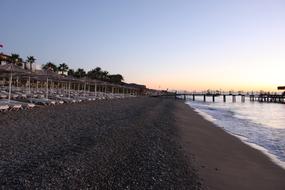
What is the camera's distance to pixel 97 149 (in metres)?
7.73

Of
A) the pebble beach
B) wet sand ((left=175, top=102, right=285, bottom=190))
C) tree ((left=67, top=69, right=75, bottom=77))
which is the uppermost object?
tree ((left=67, top=69, right=75, bottom=77))

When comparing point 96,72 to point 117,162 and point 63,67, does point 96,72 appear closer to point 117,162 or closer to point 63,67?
point 63,67

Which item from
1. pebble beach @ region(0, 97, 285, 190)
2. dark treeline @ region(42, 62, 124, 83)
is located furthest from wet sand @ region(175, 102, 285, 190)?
dark treeline @ region(42, 62, 124, 83)

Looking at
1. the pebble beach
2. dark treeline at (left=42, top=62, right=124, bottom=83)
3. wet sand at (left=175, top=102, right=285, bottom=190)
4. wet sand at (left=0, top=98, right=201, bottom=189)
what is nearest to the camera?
wet sand at (left=0, top=98, right=201, bottom=189)

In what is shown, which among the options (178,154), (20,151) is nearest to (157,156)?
(178,154)

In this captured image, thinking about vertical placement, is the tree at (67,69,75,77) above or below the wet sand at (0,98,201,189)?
above

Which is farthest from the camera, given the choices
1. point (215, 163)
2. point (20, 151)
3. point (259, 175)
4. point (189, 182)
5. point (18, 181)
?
point (215, 163)

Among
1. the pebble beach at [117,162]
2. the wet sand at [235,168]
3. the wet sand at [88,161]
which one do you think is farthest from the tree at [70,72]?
the wet sand at [235,168]

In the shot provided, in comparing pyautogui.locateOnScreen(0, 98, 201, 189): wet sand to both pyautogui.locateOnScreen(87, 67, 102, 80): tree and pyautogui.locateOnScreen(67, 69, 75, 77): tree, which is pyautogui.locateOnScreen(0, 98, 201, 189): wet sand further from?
pyautogui.locateOnScreen(87, 67, 102, 80): tree

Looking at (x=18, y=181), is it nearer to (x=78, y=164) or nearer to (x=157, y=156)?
(x=78, y=164)

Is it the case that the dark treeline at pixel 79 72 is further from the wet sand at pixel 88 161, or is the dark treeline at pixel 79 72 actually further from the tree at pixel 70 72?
the wet sand at pixel 88 161

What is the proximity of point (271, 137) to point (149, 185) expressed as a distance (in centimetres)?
1170

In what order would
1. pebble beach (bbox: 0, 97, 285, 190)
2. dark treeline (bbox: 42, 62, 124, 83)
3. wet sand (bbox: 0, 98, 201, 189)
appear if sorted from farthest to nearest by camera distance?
1. dark treeline (bbox: 42, 62, 124, 83)
2. pebble beach (bbox: 0, 97, 285, 190)
3. wet sand (bbox: 0, 98, 201, 189)

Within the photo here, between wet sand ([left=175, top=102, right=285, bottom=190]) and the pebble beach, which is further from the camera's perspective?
wet sand ([left=175, top=102, right=285, bottom=190])
